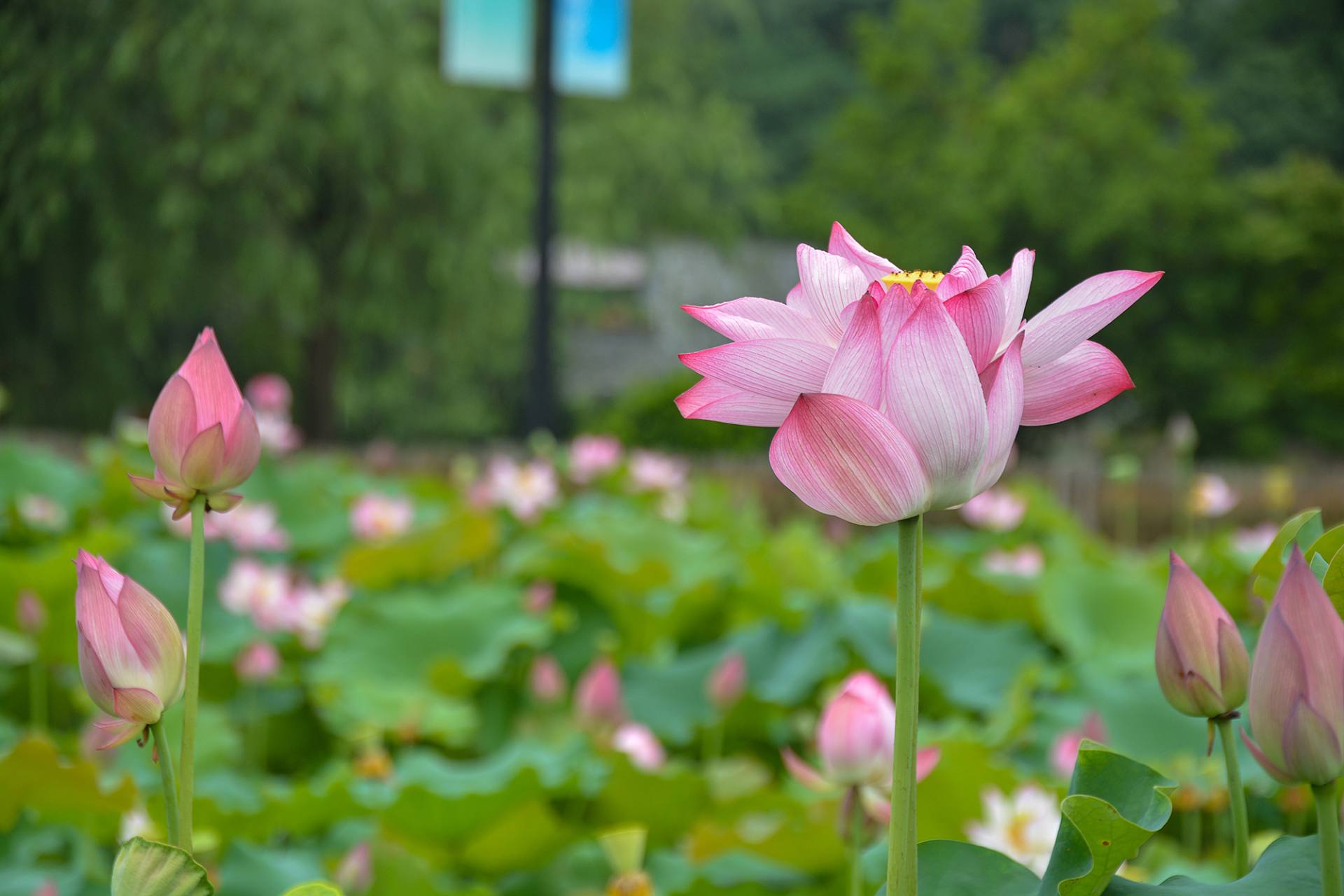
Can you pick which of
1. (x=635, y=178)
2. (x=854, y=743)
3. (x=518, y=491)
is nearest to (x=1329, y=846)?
(x=854, y=743)

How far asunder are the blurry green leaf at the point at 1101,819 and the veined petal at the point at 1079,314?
0.10m

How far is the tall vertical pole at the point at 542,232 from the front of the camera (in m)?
2.95

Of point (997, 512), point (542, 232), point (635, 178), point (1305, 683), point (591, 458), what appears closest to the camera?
point (1305, 683)

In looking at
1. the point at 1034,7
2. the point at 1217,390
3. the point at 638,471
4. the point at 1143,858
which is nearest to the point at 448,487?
the point at 638,471

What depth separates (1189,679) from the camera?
0.89ft

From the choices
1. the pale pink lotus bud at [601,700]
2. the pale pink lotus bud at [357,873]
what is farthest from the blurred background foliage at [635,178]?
the pale pink lotus bud at [357,873]

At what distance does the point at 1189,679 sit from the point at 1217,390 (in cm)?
969

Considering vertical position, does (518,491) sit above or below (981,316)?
below

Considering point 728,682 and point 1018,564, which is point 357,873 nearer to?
point 728,682

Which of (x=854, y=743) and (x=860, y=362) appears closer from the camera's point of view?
(x=860, y=362)

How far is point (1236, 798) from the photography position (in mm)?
289

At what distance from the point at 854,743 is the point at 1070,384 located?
0.69 feet

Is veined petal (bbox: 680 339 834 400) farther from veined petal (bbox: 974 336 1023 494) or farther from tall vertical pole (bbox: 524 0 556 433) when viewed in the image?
tall vertical pole (bbox: 524 0 556 433)

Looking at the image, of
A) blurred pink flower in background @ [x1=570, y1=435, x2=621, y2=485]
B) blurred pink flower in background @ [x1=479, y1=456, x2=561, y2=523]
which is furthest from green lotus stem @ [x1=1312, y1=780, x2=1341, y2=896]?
blurred pink flower in background @ [x1=570, y1=435, x2=621, y2=485]
